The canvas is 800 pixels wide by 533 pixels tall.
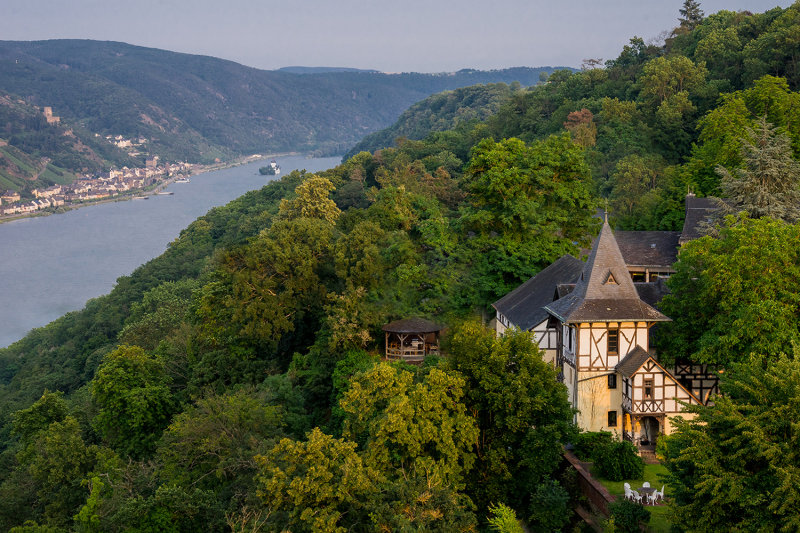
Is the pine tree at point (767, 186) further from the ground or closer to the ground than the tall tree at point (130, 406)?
further from the ground

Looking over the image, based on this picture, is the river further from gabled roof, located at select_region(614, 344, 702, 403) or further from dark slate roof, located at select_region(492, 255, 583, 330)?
gabled roof, located at select_region(614, 344, 702, 403)

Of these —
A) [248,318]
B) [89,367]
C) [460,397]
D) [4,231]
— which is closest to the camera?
[460,397]

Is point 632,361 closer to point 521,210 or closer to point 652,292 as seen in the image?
point 652,292

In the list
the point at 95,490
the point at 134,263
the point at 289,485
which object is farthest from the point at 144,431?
the point at 134,263

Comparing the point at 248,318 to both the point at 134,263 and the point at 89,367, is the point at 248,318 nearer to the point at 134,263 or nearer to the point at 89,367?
the point at 89,367

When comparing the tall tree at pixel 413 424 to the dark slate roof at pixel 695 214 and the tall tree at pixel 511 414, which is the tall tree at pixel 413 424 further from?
the dark slate roof at pixel 695 214

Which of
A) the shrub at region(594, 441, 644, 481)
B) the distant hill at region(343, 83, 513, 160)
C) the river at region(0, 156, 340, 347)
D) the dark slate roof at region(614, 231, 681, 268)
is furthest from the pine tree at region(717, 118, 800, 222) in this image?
the distant hill at region(343, 83, 513, 160)

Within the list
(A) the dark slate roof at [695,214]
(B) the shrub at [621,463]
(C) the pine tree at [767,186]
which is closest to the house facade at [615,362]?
(B) the shrub at [621,463]
